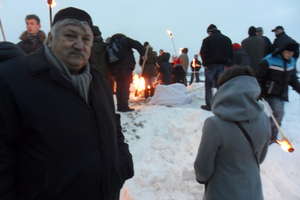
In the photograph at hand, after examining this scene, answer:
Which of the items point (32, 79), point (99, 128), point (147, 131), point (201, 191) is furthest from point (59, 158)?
point (147, 131)

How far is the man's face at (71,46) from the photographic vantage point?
5.54 ft

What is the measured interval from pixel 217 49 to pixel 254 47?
6.59 feet

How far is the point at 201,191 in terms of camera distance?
4730 mm

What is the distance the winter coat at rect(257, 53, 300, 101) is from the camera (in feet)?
18.4

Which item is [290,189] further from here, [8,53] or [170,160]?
[8,53]

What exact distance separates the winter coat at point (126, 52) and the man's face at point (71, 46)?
16.5 feet

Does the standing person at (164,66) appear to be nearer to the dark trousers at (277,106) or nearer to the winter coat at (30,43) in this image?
the dark trousers at (277,106)

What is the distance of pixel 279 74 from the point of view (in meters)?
5.62

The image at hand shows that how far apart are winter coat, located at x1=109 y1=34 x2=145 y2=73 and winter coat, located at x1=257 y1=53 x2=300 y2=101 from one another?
2.89 m

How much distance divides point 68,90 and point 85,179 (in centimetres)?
51

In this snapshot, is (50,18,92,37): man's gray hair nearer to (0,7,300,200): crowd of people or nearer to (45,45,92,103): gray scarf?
(0,7,300,200): crowd of people

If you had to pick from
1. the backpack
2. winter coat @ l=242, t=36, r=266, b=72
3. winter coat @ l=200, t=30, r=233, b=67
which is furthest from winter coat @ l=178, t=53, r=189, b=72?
the backpack

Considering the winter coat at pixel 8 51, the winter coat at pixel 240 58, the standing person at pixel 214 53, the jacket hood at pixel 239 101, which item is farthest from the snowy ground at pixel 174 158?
the winter coat at pixel 8 51

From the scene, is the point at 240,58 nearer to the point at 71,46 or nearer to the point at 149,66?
the point at 149,66
